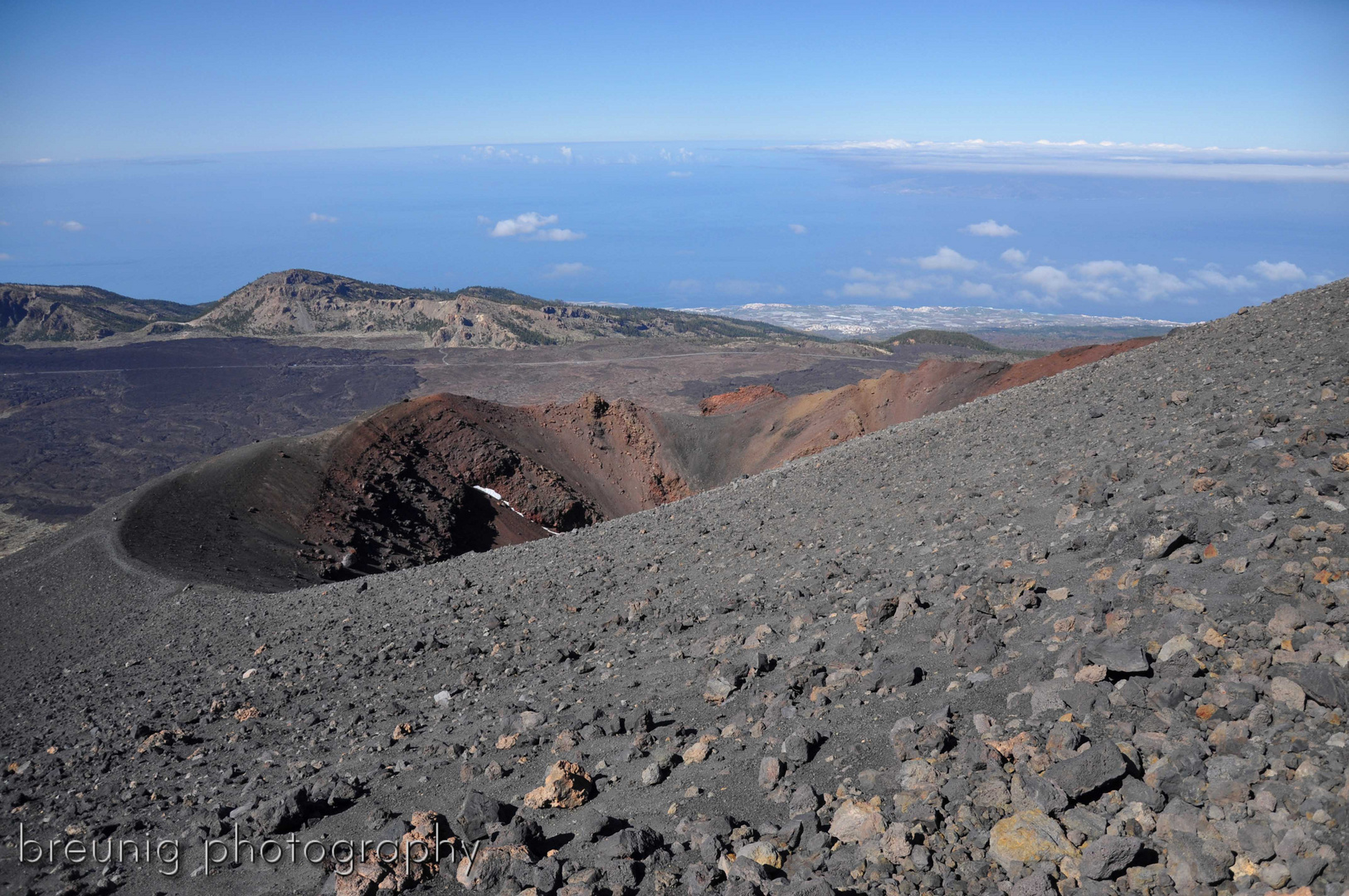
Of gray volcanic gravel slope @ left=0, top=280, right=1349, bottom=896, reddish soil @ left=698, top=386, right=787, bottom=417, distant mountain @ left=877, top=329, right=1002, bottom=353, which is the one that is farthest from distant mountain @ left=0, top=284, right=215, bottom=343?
gray volcanic gravel slope @ left=0, top=280, right=1349, bottom=896

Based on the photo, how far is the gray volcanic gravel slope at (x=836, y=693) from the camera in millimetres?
3557

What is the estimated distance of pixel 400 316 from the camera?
82188 millimetres

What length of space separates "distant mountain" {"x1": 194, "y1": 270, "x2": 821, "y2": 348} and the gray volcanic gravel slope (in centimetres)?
6584

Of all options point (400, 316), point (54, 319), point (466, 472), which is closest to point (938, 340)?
point (400, 316)

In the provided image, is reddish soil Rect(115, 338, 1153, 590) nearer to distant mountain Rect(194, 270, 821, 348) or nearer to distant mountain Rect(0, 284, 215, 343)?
distant mountain Rect(194, 270, 821, 348)

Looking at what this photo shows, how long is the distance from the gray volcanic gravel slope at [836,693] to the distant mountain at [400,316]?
65.8 m

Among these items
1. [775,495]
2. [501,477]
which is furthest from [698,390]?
[775,495]

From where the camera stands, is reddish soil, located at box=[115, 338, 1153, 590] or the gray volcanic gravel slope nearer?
the gray volcanic gravel slope

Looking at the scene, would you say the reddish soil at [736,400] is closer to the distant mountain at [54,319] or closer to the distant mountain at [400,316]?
the distant mountain at [400,316]

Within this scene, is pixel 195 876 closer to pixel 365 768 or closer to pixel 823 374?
pixel 365 768

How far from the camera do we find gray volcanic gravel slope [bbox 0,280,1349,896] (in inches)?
140

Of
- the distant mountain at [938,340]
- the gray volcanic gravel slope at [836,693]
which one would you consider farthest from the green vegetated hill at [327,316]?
the gray volcanic gravel slope at [836,693]

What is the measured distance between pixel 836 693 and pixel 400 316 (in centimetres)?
8468

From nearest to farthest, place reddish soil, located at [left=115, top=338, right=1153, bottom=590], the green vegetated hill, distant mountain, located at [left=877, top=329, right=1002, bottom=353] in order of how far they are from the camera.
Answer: reddish soil, located at [left=115, top=338, right=1153, bottom=590]
distant mountain, located at [left=877, top=329, right=1002, bottom=353]
the green vegetated hill
